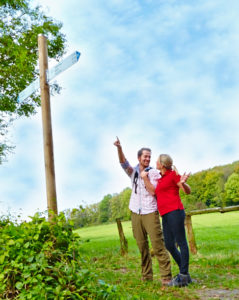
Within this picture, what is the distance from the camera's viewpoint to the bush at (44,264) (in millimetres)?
3451

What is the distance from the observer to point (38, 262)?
3.52 metres

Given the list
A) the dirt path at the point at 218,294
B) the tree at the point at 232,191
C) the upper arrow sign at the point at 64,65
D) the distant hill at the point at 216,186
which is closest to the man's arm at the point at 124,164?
the upper arrow sign at the point at 64,65

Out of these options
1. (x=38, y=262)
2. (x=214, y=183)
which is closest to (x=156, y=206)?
(x=38, y=262)

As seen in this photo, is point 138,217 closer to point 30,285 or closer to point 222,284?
point 222,284

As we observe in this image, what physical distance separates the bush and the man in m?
1.34

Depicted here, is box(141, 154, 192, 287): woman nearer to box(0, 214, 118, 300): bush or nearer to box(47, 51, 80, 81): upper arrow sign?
box(0, 214, 118, 300): bush

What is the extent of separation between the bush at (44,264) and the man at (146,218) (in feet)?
4.41

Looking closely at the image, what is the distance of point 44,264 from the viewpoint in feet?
11.5

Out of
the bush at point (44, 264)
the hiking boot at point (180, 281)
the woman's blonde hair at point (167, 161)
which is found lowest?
the hiking boot at point (180, 281)

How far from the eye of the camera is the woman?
491 centimetres

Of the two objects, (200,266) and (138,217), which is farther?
(200,266)

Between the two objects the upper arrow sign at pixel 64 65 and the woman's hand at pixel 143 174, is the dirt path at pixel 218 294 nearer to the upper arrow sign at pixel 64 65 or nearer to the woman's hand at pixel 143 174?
the woman's hand at pixel 143 174

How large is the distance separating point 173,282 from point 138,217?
3.54 feet

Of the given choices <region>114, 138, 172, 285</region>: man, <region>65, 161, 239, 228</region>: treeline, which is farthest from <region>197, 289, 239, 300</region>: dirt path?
<region>65, 161, 239, 228</region>: treeline
